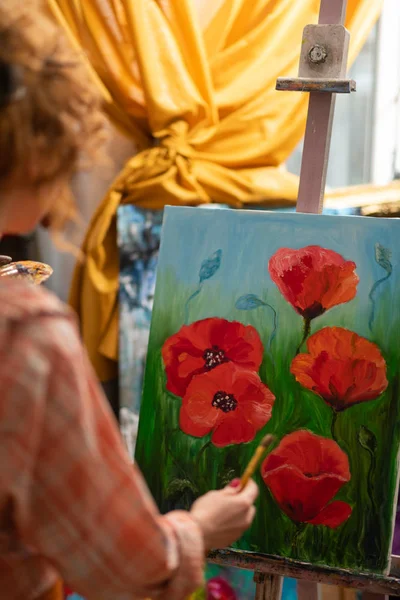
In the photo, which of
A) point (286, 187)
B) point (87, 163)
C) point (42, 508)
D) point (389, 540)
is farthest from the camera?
point (286, 187)

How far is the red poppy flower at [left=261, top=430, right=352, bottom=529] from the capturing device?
140 cm

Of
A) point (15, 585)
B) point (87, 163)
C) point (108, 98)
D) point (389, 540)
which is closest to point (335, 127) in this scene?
point (108, 98)

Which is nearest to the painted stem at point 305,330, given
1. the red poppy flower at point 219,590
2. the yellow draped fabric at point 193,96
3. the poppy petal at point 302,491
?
the poppy petal at point 302,491

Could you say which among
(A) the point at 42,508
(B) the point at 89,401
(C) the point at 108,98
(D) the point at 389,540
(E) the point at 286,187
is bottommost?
(D) the point at 389,540

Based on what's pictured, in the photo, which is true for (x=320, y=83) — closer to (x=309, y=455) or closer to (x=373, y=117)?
(x=309, y=455)

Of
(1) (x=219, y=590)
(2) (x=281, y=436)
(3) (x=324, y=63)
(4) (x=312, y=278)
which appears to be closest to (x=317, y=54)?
(3) (x=324, y=63)

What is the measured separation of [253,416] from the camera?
57.1 inches

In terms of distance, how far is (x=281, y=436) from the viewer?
4.70 feet

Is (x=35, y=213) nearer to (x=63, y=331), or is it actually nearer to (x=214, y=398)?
(x=63, y=331)

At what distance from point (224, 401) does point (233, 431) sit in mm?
Answer: 57

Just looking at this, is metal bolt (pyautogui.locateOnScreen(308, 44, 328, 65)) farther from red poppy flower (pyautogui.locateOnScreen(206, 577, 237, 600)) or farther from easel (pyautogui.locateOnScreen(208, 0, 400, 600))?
red poppy flower (pyautogui.locateOnScreen(206, 577, 237, 600))

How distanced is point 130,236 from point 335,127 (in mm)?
833

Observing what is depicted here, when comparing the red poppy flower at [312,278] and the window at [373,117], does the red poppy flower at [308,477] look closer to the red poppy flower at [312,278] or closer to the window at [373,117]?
the red poppy flower at [312,278]

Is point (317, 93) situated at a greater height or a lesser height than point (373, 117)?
lesser
